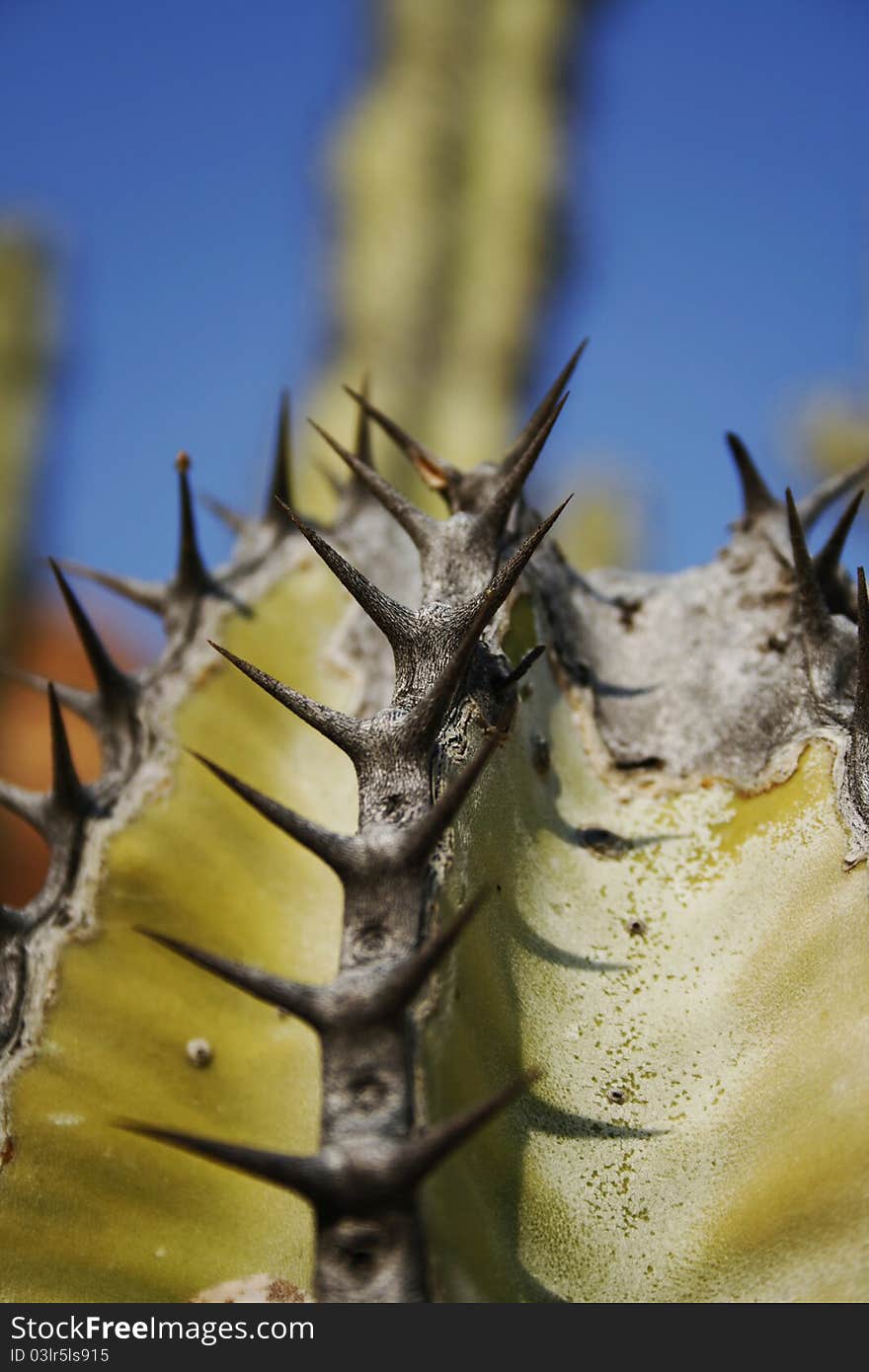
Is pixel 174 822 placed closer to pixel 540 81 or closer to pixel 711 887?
pixel 711 887

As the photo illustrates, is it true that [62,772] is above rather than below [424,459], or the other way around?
below

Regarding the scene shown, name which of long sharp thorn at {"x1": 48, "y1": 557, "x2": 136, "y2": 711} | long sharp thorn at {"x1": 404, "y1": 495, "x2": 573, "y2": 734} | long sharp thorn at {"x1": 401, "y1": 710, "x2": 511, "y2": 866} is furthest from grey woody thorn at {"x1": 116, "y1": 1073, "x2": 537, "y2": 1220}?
long sharp thorn at {"x1": 48, "y1": 557, "x2": 136, "y2": 711}

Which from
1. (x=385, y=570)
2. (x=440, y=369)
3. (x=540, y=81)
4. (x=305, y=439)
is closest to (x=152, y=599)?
(x=385, y=570)

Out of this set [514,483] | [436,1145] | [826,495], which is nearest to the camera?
[436,1145]

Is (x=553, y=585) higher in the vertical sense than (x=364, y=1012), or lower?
higher

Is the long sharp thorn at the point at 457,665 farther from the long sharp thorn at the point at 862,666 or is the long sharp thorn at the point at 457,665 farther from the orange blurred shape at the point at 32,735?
the orange blurred shape at the point at 32,735

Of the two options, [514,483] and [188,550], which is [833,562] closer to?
[514,483]

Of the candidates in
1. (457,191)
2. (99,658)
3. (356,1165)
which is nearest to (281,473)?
(99,658)

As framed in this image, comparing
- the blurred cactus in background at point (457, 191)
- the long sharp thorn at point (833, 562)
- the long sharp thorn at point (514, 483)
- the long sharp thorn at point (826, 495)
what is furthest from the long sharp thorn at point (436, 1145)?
the blurred cactus in background at point (457, 191)
